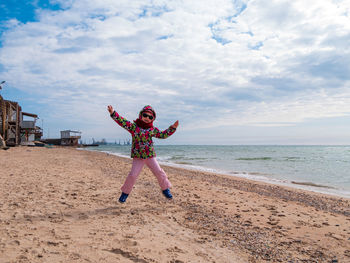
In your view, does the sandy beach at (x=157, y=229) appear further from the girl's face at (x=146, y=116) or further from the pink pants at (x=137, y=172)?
the girl's face at (x=146, y=116)

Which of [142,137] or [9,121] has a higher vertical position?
[9,121]

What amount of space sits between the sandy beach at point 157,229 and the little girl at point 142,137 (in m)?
0.71

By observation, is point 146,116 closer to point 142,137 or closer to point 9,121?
point 142,137

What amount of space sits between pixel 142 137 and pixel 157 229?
2001mm

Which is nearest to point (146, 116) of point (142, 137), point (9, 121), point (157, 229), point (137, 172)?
point (142, 137)

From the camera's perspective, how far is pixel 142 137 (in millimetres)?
5320

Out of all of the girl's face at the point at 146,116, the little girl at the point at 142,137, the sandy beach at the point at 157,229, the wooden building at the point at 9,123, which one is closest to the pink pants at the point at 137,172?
the little girl at the point at 142,137

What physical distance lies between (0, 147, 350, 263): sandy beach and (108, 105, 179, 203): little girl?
2.32ft

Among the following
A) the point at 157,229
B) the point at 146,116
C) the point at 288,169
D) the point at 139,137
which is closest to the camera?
the point at 157,229

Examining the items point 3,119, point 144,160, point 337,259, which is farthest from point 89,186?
point 3,119

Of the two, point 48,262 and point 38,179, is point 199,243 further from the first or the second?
point 38,179

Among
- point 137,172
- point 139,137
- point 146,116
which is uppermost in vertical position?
point 146,116

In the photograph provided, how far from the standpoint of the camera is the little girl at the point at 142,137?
17.5ft

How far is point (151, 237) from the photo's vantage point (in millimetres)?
3695
